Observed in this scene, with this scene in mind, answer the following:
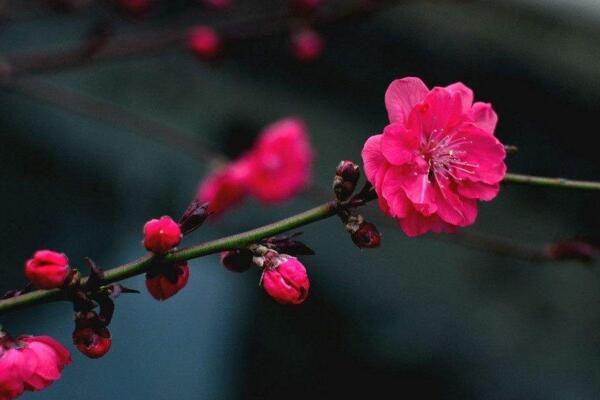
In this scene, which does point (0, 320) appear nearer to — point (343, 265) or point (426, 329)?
point (343, 265)

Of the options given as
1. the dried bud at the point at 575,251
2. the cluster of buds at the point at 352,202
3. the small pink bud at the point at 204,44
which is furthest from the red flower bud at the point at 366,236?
the small pink bud at the point at 204,44

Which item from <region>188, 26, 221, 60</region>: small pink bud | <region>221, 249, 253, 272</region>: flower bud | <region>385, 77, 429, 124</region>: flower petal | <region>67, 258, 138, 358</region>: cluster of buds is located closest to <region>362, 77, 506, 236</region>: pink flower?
<region>385, 77, 429, 124</region>: flower petal

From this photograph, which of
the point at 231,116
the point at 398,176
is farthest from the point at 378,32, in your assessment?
the point at 398,176

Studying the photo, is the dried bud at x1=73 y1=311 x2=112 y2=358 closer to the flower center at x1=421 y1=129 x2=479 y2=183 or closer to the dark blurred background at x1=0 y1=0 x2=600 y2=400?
the flower center at x1=421 y1=129 x2=479 y2=183

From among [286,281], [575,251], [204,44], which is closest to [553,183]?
[286,281]

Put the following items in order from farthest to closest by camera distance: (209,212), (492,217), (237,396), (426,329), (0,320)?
(492,217)
(426,329)
(237,396)
(0,320)
(209,212)

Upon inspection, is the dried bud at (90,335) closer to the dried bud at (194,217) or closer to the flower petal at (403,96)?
the dried bud at (194,217)
